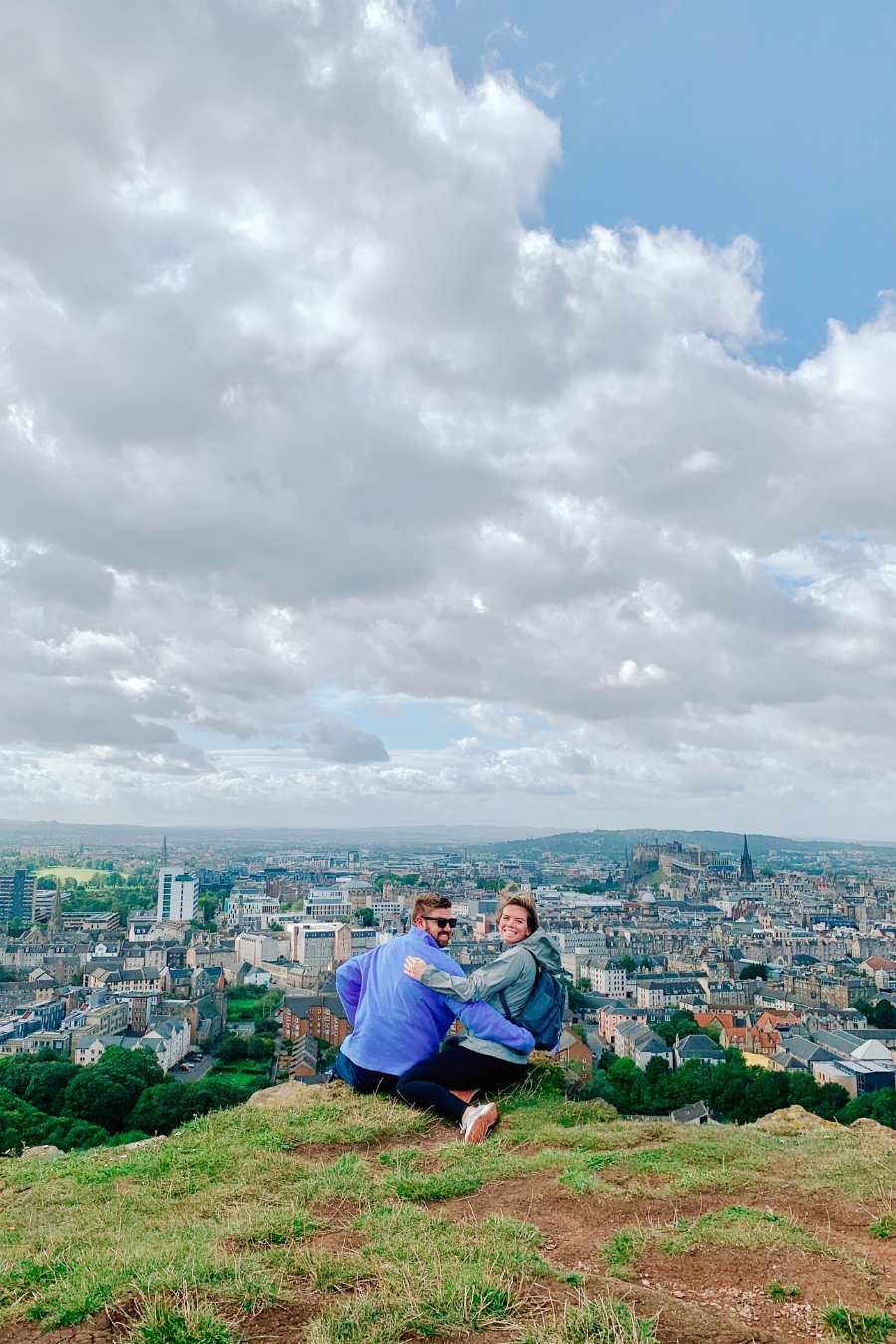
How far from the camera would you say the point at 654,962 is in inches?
3516

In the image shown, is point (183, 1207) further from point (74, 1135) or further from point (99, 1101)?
point (99, 1101)

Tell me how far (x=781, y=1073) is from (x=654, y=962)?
185 feet

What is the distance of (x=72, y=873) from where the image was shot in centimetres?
16738

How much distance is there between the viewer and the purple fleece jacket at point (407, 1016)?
652 centimetres

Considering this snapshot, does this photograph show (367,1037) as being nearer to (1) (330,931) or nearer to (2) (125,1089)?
(2) (125,1089)

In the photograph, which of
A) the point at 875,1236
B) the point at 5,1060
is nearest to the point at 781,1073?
the point at 5,1060

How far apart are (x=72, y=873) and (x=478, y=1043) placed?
582ft

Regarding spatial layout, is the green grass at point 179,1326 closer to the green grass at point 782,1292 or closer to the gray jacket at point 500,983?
the green grass at point 782,1292

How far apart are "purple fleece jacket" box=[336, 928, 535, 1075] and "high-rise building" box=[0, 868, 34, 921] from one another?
406ft

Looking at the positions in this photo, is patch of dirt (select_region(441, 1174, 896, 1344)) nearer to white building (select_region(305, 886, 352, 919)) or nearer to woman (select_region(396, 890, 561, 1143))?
woman (select_region(396, 890, 561, 1143))

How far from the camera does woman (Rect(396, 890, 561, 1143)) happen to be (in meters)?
6.46

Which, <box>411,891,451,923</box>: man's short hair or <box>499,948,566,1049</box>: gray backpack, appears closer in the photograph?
<box>499,948,566,1049</box>: gray backpack

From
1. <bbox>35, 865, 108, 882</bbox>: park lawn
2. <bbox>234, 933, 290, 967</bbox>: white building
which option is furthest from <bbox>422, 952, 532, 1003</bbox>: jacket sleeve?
<bbox>35, 865, 108, 882</bbox>: park lawn

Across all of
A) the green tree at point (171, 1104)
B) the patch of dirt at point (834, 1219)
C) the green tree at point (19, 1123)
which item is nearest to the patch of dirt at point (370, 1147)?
the patch of dirt at point (834, 1219)
